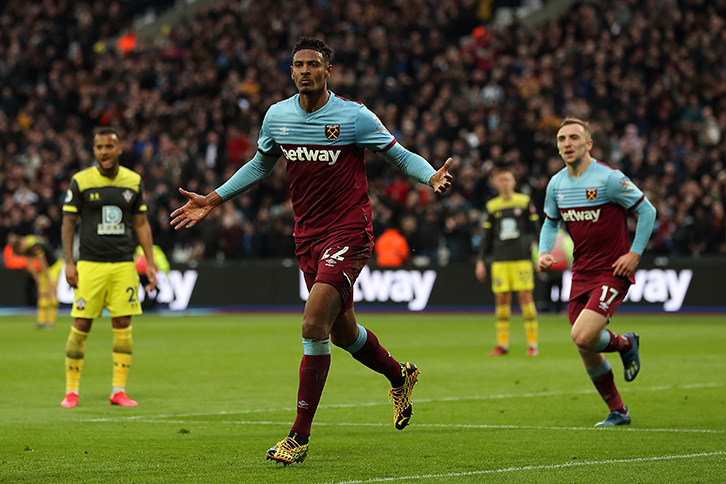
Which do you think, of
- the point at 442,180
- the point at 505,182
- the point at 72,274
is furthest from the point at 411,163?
the point at 505,182

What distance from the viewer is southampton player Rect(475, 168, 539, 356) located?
50.7 ft

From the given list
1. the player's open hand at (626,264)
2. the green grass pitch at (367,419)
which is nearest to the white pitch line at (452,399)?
the green grass pitch at (367,419)

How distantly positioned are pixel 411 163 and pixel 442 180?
51 cm

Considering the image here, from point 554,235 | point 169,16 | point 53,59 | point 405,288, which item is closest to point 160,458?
point 554,235

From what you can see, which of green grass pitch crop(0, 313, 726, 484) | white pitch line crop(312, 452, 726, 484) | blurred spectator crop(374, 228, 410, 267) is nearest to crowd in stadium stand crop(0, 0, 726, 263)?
blurred spectator crop(374, 228, 410, 267)

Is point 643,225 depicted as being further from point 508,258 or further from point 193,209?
point 508,258

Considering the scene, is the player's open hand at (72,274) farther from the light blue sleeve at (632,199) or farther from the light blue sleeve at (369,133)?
the light blue sleeve at (632,199)

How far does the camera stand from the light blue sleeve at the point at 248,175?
24.4ft

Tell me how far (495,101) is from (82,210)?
18.6 metres

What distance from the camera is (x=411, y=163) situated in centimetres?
709

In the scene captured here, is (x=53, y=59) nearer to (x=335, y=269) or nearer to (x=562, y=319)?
(x=562, y=319)

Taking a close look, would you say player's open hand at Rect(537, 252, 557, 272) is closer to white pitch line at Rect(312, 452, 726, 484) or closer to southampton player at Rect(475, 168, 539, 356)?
white pitch line at Rect(312, 452, 726, 484)

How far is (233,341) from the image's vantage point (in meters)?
18.3

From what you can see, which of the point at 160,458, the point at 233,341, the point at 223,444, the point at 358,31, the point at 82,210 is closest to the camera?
the point at 160,458
